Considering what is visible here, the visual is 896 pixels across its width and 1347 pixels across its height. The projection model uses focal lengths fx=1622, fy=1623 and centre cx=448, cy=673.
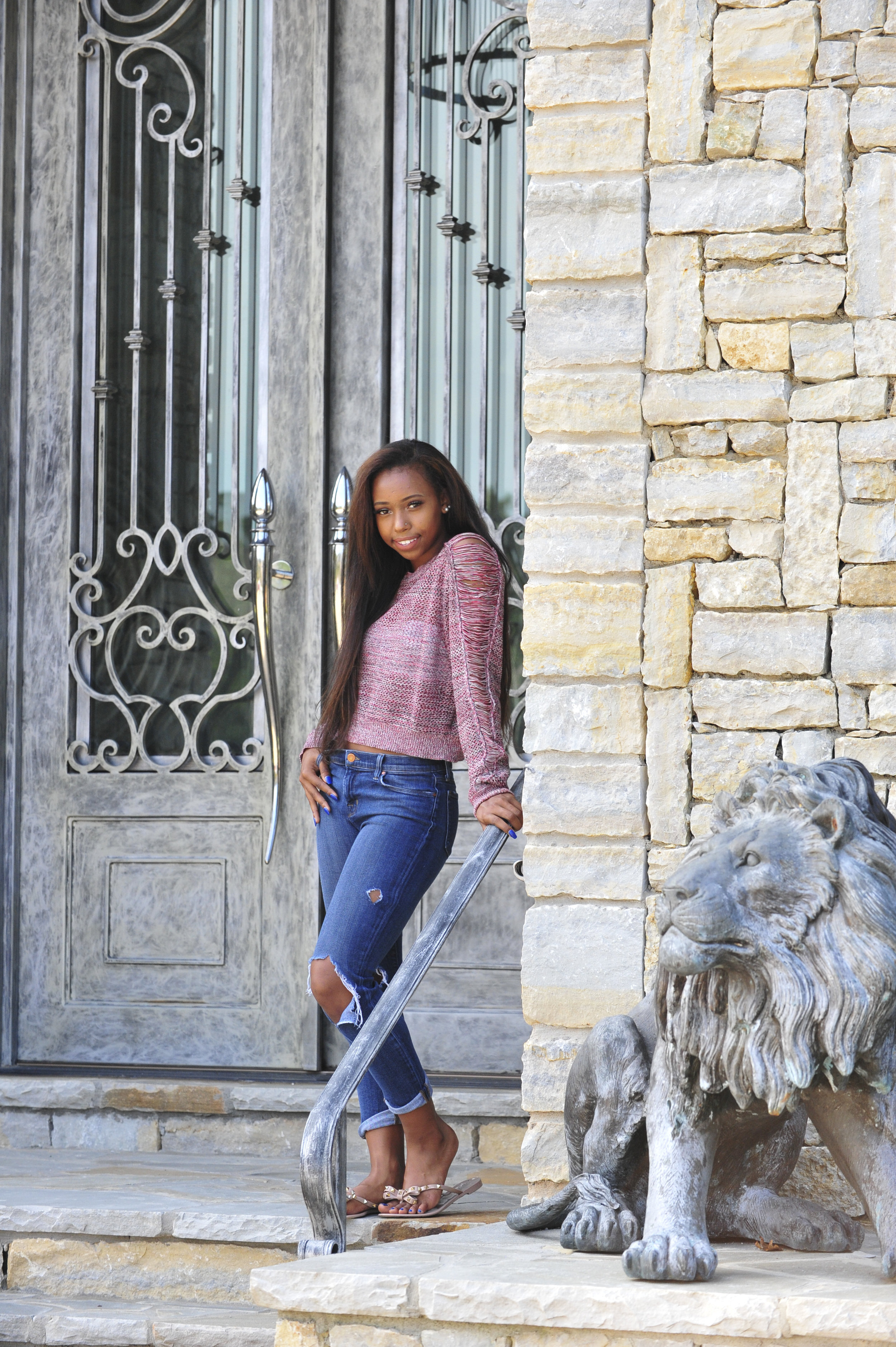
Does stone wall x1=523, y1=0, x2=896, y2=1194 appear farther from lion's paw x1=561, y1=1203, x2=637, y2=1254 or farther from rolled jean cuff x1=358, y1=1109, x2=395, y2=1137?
rolled jean cuff x1=358, y1=1109, x2=395, y2=1137

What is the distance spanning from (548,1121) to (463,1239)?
34cm

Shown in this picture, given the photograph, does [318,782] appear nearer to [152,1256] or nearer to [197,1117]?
[152,1256]

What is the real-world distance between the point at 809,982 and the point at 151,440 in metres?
3.19

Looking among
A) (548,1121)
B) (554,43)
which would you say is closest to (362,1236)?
(548,1121)

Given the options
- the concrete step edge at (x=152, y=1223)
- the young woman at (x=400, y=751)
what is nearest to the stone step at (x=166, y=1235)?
the concrete step edge at (x=152, y=1223)

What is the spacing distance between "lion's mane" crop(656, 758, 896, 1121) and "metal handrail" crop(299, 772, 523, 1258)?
0.81 metres

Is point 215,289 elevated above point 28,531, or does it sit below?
above

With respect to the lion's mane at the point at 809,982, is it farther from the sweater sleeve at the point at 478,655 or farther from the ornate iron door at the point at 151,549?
the ornate iron door at the point at 151,549

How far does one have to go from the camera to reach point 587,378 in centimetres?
309

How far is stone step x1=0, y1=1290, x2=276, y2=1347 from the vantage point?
3.21 meters

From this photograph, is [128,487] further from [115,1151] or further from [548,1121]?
[548,1121]

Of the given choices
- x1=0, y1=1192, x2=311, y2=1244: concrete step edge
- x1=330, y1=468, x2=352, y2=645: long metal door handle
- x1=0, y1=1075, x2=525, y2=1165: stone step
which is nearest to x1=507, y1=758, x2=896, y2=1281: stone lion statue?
x1=0, y1=1192, x2=311, y2=1244: concrete step edge

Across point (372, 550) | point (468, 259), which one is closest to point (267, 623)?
point (372, 550)

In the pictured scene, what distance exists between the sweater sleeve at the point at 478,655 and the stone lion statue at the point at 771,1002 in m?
0.97
